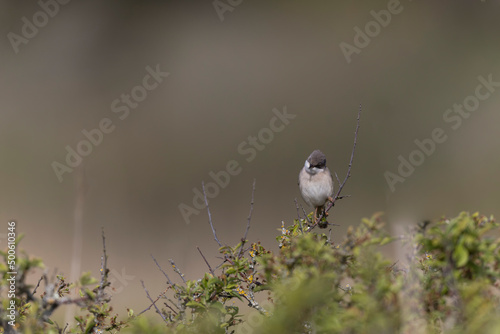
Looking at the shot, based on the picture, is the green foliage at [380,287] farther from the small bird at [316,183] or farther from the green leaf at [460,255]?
the small bird at [316,183]

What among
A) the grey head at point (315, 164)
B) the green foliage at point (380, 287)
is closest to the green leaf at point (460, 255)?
the green foliage at point (380, 287)

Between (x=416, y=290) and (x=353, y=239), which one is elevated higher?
(x=353, y=239)

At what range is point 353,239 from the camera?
1.72 metres

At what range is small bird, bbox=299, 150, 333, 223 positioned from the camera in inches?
172

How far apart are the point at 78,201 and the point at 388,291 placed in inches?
53.0

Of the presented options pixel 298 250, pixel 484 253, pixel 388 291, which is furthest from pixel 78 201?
pixel 484 253

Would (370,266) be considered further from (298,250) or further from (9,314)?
(9,314)

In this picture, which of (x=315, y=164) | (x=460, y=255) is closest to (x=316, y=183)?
(x=315, y=164)

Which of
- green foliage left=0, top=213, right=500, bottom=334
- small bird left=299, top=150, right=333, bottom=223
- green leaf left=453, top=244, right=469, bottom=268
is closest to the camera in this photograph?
green foliage left=0, top=213, right=500, bottom=334

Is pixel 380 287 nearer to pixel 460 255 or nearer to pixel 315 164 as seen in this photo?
pixel 460 255

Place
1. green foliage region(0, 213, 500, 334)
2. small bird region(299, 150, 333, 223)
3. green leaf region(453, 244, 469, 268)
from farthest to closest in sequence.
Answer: small bird region(299, 150, 333, 223) → green leaf region(453, 244, 469, 268) → green foliage region(0, 213, 500, 334)

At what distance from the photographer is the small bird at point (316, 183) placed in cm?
436

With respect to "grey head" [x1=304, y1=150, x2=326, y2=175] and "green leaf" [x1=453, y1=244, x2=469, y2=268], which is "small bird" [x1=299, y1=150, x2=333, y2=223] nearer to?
"grey head" [x1=304, y1=150, x2=326, y2=175]

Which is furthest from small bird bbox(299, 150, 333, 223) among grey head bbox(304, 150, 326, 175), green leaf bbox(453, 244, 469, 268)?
green leaf bbox(453, 244, 469, 268)
